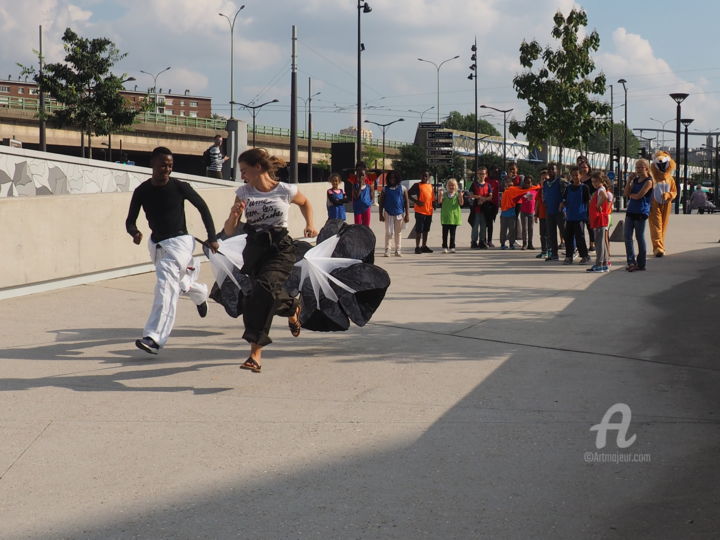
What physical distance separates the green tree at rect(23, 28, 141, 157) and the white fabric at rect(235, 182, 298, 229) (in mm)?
42204

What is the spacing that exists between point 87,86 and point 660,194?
36.8 metres

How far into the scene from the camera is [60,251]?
12.9 m

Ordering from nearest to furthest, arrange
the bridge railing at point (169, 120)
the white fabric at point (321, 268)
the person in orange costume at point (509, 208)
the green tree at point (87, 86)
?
the white fabric at point (321, 268) < the person in orange costume at point (509, 208) < the green tree at point (87, 86) < the bridge railing at point (169, 120)

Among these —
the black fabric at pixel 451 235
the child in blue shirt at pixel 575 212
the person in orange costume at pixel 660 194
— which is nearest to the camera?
the child in blue shirt at pixel 575 212

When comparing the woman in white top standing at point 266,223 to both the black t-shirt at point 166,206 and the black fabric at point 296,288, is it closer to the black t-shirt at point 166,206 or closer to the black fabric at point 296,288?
the black fabric at point 296,288

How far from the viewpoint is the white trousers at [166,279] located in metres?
8.05

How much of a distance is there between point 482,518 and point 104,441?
2.34 meters

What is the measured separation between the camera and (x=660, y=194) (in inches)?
695

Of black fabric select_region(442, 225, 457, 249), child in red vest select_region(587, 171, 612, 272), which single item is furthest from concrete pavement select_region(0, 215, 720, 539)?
black fabric select_region(442, 225, 457, 249)

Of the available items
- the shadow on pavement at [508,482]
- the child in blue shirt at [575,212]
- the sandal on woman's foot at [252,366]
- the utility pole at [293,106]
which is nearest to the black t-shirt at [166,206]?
the sandal on woman's foot at [252,366]

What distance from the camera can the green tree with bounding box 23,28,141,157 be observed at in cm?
4750

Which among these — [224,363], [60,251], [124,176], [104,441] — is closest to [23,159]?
[124,176]

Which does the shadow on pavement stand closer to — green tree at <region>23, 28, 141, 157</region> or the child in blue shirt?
the child in blue shirt

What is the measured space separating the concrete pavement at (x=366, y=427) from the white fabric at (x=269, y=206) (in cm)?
115
